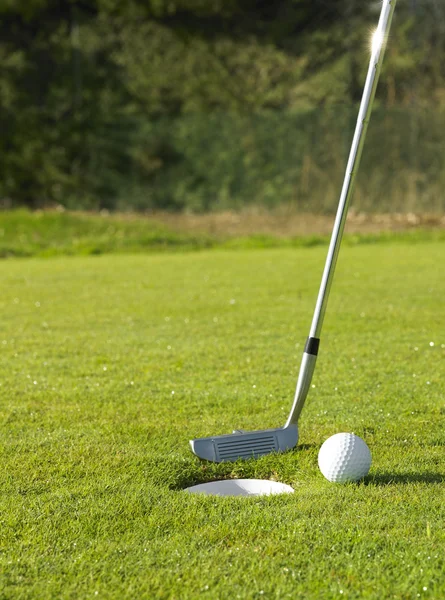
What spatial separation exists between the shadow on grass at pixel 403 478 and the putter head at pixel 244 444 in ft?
1.89

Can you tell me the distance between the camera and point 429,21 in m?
20.7

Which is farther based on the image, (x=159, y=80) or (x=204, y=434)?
(x=159, y=80)

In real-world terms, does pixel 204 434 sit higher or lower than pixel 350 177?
lower

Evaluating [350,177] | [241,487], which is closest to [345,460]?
[241,487]

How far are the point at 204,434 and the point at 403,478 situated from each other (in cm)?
119

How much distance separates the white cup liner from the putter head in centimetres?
22

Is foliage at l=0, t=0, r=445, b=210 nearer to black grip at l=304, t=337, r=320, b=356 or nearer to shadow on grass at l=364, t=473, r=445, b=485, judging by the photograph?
black grip at l=304, t=337, r=320, b=356

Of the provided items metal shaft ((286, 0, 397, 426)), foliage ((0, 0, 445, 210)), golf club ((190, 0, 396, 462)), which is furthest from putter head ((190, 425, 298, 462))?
foliage ((0, 0, 445, 210))

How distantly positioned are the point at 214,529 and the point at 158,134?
18.0 metres

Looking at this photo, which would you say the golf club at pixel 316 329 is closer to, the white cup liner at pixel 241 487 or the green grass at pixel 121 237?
the white cup liner at pixel 241 487

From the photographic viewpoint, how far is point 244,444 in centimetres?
407

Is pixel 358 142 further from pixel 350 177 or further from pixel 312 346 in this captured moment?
pixel 312 346

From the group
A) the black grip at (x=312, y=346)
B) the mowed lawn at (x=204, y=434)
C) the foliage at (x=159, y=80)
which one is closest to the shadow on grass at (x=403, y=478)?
the mowed lawn at (x=204, y=434)

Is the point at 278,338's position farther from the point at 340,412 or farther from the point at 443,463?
the point at 443,463
